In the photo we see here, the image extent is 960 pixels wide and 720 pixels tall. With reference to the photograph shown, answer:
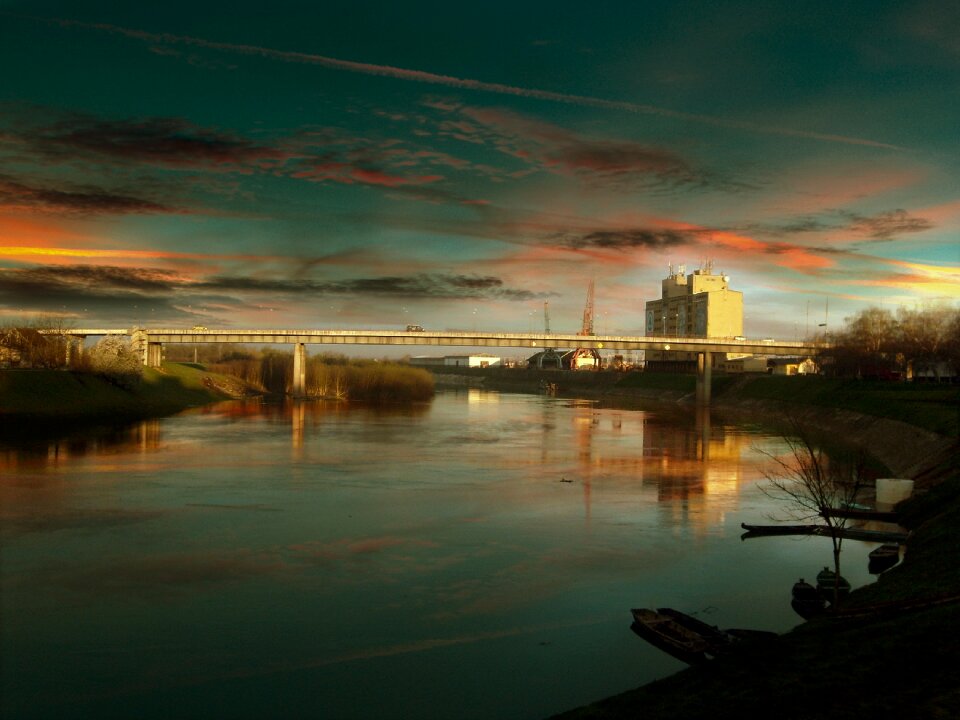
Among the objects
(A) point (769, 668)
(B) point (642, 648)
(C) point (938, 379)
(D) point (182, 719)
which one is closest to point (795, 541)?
(B) point (642, 648)

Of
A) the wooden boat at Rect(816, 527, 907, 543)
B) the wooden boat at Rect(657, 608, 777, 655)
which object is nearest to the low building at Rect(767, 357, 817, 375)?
the wooden boat at Rect(816, 527, 907, 543)

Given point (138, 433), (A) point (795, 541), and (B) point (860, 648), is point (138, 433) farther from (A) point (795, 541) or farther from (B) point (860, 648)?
(B) point (860, 648)

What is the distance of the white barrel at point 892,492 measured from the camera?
39.5 metres

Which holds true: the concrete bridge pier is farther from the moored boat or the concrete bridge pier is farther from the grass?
the moored boat

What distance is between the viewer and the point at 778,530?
3381cm

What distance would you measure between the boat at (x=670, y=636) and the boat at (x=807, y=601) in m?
4.77

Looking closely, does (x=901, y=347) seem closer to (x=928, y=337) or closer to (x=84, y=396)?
(x=928, y=337)

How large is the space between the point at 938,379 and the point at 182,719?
4627 inches

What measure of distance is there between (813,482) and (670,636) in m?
20.0

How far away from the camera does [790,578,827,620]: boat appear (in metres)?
23.1

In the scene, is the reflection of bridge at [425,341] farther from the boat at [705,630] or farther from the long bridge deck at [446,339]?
the boat at [705,630]

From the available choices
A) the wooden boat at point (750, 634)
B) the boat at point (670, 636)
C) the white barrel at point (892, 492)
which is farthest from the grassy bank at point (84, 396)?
the wooden boat at point (750, 634)

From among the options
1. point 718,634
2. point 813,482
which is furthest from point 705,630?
point 813,482

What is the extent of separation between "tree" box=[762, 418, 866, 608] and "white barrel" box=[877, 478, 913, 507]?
3.82 feet
